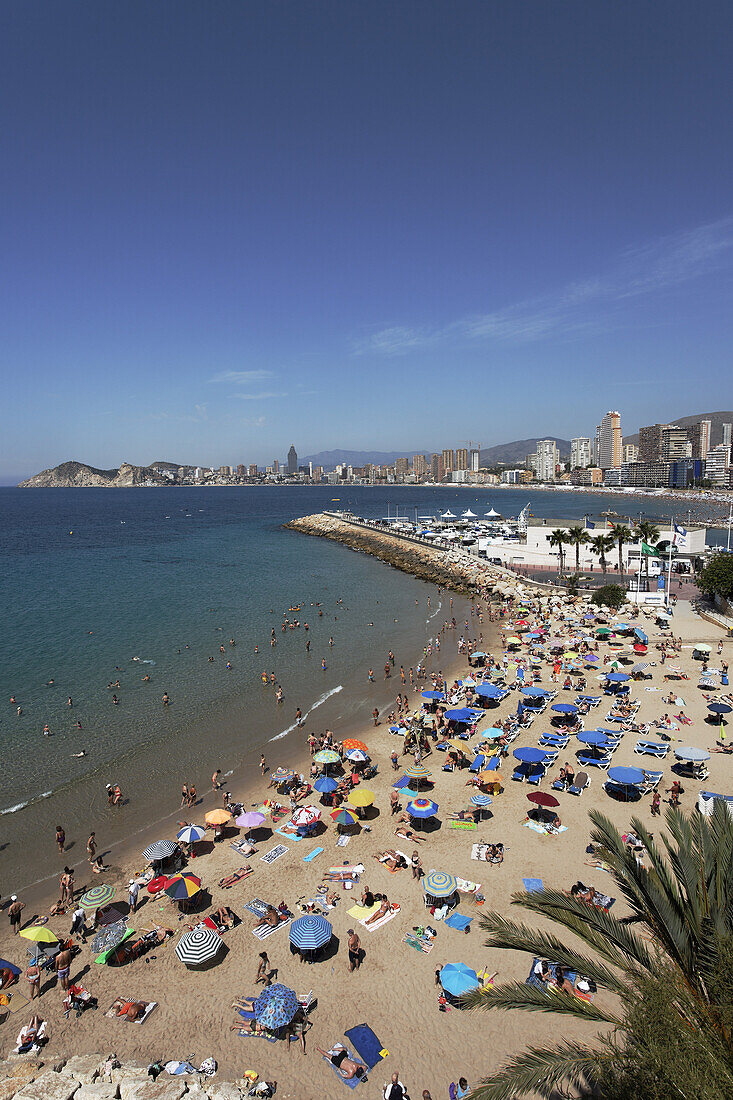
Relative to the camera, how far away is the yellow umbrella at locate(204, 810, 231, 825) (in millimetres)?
16578

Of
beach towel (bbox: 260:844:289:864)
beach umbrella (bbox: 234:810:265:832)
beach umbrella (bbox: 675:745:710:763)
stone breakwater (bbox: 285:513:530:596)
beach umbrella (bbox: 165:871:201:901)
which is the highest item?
stone breakwater (bbox: 285:513:530:596)

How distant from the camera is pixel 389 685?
97.8 ft

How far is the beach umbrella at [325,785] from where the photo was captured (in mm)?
17547

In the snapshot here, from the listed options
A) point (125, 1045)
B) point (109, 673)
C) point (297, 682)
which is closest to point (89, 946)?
point (125, 1045)

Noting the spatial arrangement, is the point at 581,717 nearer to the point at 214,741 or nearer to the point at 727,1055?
the point at 214,741

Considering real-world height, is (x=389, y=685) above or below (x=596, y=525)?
below

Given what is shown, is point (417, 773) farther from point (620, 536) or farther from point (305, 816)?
point (620, 536)

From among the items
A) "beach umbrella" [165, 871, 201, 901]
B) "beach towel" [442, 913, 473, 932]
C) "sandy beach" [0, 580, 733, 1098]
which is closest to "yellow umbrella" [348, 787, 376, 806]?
"sandy beach" [0, 580, 733, 1098]

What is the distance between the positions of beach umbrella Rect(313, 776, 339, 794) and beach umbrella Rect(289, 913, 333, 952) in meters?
5.24

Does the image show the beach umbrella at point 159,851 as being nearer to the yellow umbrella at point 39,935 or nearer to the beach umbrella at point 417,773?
the yellow umbrella at point 39,935

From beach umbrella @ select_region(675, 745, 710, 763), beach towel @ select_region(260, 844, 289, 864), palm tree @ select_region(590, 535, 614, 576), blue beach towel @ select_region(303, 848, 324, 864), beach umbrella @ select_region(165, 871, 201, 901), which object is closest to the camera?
beach umbrella @ select_region(165, 871, 201, 901)

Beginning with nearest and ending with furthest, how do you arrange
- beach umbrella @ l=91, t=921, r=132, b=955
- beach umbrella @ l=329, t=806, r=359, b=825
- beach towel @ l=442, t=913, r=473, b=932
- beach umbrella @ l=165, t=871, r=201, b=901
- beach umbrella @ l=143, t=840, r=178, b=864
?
beach umbrella @ l=91, t=921, r=132, b=955
beach towel @ l=442, t=913, r=473, b=932
beach umbrella @ l=165, t=871, r=201, b=901
beach umbrella @ l=143, t=840, r=178, b=864
beach umbrella @ l=329, t=806, r=359, b=825

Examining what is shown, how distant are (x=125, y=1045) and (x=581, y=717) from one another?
18.8 metres

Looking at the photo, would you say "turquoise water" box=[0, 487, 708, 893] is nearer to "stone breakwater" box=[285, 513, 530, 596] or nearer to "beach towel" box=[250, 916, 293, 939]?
"stone breakwater" box=[285, 513, 530, 596]
